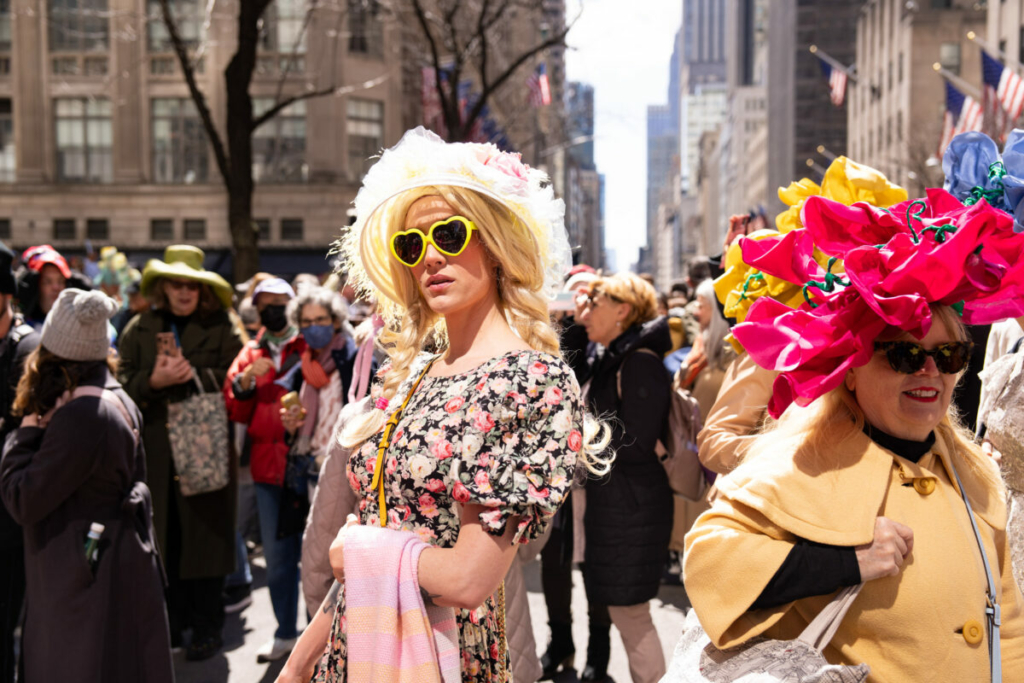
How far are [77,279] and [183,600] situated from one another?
290 centimetres

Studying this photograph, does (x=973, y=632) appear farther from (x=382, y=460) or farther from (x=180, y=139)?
(x=180, y=139)

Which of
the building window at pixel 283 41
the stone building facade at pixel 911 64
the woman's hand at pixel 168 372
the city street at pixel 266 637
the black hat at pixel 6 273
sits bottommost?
the city street at pixel 266 637

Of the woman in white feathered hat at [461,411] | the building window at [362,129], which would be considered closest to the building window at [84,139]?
the building window at [362,129]

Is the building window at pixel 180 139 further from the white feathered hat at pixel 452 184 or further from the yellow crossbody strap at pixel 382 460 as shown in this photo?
the yellow crossbody strap at pixel 382 460

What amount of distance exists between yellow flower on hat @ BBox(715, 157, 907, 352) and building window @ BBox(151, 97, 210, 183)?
3105 cm

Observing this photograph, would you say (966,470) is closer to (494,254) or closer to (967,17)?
(494,254)

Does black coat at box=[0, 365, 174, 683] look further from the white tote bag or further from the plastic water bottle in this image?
the white tote bag

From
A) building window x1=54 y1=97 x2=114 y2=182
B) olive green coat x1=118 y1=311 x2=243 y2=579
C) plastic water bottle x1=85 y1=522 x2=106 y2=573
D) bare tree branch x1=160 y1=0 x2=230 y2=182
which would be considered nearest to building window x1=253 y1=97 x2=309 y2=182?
building window x1=54 y1=97 x2=114 y2=182

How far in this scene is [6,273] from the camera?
501 centimetres

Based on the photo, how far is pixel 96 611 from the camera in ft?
13.1

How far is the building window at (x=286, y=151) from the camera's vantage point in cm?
3181

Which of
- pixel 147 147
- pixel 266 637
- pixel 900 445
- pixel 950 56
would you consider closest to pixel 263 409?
pixel 266 637

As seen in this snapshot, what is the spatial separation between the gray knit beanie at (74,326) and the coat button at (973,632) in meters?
3.61

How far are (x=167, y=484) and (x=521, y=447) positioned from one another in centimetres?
431
